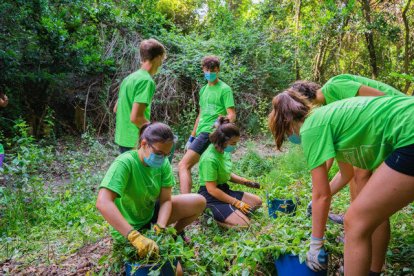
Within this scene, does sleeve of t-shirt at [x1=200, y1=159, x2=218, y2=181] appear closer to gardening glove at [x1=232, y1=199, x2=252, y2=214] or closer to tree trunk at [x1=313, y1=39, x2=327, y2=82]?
gardening glove at [x1=232, y1=199, x2=252, y2=214]

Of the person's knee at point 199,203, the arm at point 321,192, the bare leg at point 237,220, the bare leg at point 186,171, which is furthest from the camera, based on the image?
the bare leg at point 186,171

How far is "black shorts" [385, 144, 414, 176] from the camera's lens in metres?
1.83

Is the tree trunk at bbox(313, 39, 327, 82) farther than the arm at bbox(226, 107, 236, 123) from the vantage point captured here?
Yes

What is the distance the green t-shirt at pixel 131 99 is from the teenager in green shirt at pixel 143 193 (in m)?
0.86

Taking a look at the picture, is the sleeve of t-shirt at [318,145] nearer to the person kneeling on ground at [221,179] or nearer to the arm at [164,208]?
Result: the arm at [164,208]

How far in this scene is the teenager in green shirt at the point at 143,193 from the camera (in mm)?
2445

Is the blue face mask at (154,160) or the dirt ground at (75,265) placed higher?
the blue face mask at (154,160)

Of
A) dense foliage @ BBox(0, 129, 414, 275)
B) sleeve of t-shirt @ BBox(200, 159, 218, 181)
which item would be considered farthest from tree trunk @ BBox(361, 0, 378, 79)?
sleeve of t-shirt @ BBox(200, 159, 218, 181)

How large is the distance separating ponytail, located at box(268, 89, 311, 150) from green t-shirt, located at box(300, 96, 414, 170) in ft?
0.72

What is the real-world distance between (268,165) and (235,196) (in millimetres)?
2390

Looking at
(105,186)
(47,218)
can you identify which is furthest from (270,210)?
(47,218)

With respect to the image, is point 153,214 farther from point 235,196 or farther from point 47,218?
point 47,218

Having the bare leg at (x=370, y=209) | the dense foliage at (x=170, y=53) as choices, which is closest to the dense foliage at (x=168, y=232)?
the bare leg at (x=370, y=209)

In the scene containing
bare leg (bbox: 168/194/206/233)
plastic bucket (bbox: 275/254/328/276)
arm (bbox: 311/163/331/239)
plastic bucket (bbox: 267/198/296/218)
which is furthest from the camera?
plastic bucket (bbox: 267/198/296/218)
